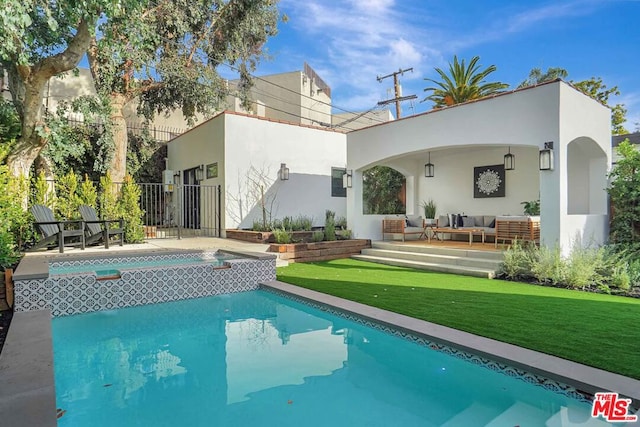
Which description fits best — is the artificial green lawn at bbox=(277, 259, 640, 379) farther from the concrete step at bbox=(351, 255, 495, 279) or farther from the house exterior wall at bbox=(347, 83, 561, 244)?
the house exterior wall at bbox=(347, 83, 561, 244)

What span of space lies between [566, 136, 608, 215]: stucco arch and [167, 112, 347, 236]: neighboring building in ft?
25.6

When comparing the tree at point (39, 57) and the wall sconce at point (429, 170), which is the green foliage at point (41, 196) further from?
the wall sconce at point (429, 170)

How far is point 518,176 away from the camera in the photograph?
11.2 metres

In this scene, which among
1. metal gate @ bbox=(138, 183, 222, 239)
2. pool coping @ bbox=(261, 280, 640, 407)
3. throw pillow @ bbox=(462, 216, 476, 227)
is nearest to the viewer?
pool coping @ bbox=(261, 280, 640, 407)

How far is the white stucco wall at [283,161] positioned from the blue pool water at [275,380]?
314 inches

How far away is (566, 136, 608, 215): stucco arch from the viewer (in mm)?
9016

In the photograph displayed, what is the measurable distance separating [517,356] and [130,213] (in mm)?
10114

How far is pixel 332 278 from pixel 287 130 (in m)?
7.67

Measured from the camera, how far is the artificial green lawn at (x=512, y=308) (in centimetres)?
352

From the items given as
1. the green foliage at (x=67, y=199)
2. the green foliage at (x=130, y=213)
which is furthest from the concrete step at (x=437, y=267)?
the green foliage at (x=67, y=199)

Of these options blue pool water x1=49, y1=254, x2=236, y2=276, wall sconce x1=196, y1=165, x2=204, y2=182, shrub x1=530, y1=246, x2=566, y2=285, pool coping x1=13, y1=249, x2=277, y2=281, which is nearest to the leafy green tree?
shrub x1=530, y1=246, x2=566, y2=285

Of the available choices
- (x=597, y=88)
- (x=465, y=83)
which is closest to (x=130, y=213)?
(x=465, y=83)

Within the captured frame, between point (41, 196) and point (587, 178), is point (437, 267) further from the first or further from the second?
point (41, 196)

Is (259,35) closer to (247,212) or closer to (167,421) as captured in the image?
(247,212)
